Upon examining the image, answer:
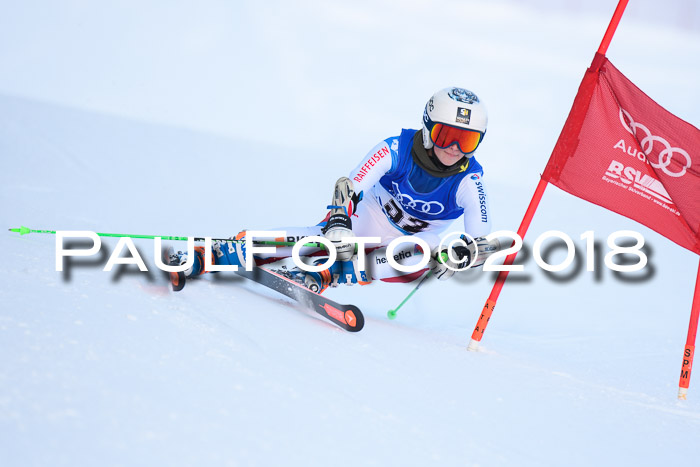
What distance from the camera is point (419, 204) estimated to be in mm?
3723

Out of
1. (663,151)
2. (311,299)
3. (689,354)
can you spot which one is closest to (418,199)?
(311,299)

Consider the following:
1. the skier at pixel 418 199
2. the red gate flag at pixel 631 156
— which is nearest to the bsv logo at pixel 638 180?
the red gate flag at pixel 631 156

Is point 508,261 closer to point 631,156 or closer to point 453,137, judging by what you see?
point 453,137

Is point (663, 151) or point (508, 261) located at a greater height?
point (663, 151)

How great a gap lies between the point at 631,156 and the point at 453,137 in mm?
877

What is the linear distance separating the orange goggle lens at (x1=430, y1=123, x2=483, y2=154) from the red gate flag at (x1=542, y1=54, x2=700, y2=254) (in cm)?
45

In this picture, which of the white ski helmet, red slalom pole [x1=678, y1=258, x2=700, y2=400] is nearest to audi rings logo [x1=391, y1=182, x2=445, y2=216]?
the white ski helmet

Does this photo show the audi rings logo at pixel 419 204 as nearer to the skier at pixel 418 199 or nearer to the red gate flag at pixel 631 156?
the skier at pixel 418 199

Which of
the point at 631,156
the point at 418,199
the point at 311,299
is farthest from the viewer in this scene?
the point at 418,199

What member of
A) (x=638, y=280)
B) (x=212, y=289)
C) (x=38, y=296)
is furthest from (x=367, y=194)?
(x=638, y=280)

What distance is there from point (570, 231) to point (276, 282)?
5.45 m

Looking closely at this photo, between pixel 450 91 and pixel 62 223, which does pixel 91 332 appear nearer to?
pixel 450 91

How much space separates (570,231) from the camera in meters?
8.00

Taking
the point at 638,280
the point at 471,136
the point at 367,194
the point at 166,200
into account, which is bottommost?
the point at 166,200
